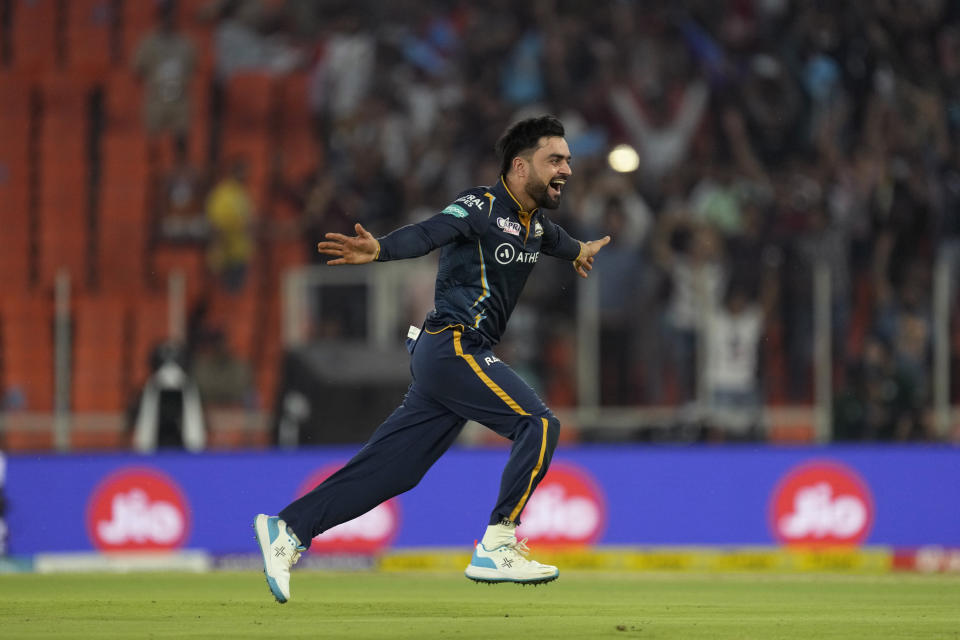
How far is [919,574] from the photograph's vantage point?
12609 mm

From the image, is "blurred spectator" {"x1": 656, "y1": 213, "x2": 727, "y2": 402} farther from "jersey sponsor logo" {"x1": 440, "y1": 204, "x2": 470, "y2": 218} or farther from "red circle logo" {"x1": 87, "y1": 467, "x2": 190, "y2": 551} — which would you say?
"jersey sponsor logo" {"x1": 440, "y1": 204, "x2": 470, "y2": 218}

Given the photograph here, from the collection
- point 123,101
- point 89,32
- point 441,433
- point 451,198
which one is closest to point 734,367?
point 451,198

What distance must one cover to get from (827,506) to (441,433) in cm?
667

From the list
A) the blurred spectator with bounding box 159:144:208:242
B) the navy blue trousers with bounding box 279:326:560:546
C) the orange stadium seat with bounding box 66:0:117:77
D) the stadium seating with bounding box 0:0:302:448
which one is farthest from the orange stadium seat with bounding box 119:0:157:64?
the navy blue trousers with bounding box 279:326:560:546

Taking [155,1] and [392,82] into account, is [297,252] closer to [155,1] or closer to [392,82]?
[392,82]

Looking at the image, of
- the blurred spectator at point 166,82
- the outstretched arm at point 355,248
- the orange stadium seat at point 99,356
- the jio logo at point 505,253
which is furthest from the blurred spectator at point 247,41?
the outstretched arm at point 355,248

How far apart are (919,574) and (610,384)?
11.7ft

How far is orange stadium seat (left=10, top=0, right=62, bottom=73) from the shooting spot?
65.5 feet

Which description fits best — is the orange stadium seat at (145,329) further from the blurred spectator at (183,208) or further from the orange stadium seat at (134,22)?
the orange stadium seat at (134,22)

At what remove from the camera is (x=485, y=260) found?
7430mm

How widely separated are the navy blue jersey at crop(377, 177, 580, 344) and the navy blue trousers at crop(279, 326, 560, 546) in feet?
0.32

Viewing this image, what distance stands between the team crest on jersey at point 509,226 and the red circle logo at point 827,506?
6.63 meters

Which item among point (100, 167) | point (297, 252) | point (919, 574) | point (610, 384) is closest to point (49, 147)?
point (100, 167)

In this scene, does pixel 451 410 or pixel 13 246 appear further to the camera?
pixel 13 246
